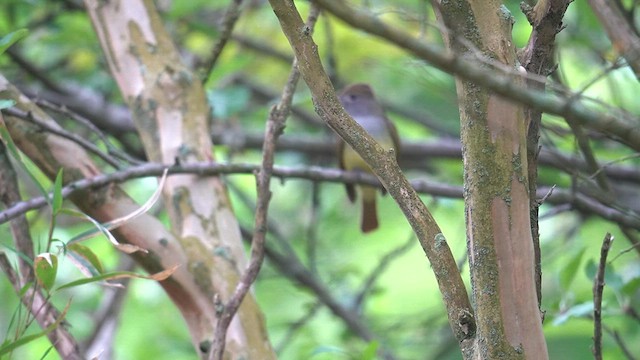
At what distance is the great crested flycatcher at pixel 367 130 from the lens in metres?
4.00

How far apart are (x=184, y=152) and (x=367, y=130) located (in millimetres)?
1785

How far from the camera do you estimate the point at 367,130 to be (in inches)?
162

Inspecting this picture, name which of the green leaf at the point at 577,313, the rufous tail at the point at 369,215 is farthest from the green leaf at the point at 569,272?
the rufous tail at the point at 369,215

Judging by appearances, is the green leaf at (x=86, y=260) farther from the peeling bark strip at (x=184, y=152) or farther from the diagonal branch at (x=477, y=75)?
the diagonal branch at (x=477, y=75)

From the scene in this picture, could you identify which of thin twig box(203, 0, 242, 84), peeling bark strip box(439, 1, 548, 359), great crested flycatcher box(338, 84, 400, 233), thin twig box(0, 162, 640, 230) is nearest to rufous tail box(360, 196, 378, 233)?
great crested flycatcher box(338, 84, 400, 233)

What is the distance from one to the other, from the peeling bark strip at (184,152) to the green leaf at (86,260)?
456 millimetres

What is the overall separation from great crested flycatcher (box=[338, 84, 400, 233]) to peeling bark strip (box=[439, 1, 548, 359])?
2.70 meters

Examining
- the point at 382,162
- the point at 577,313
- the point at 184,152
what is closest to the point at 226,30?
the point at 184,152

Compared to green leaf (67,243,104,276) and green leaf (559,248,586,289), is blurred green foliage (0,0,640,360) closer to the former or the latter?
green leaf (559,248,586,289)

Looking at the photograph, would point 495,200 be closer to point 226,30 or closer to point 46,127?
point 46,127

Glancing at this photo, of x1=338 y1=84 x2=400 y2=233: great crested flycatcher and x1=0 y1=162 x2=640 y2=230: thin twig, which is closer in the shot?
x1=0 y1=162 x2=640 y2=230: thin twig

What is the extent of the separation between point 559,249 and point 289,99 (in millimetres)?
2358

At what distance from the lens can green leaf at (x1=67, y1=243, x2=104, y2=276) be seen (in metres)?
1.63

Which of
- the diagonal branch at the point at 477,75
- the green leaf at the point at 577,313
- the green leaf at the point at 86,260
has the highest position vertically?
the green leaf at the point at 577,313
